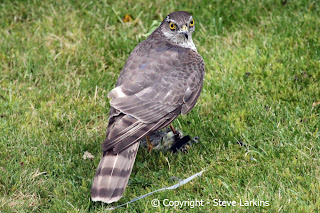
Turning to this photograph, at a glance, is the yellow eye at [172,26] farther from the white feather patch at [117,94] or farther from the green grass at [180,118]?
the white feather patch at [117,94]

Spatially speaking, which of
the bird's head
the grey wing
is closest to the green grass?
the grey wing

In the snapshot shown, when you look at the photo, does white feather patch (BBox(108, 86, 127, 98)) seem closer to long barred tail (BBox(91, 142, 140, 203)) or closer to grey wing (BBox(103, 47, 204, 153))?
grey wing (BBox(103, 47, 204, 153))

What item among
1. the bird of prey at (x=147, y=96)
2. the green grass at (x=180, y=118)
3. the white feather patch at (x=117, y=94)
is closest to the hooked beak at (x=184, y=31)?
the bird of prey at (x=147, y=96)

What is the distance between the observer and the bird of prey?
181 inches

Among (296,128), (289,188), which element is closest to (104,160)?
(289,188)

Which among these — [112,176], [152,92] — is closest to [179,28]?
[152,92]

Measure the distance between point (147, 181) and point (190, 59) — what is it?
1.47 meters

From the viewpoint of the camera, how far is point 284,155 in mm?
5059

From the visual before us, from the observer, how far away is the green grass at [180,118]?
15.8 ft

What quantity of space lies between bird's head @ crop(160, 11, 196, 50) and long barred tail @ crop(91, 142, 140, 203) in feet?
5.53

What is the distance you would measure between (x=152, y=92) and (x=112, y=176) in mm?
1002

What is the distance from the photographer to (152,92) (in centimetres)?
506

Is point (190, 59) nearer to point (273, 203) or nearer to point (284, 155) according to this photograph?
point (284, 155)

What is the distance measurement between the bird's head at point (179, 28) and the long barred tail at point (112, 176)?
168 cm
